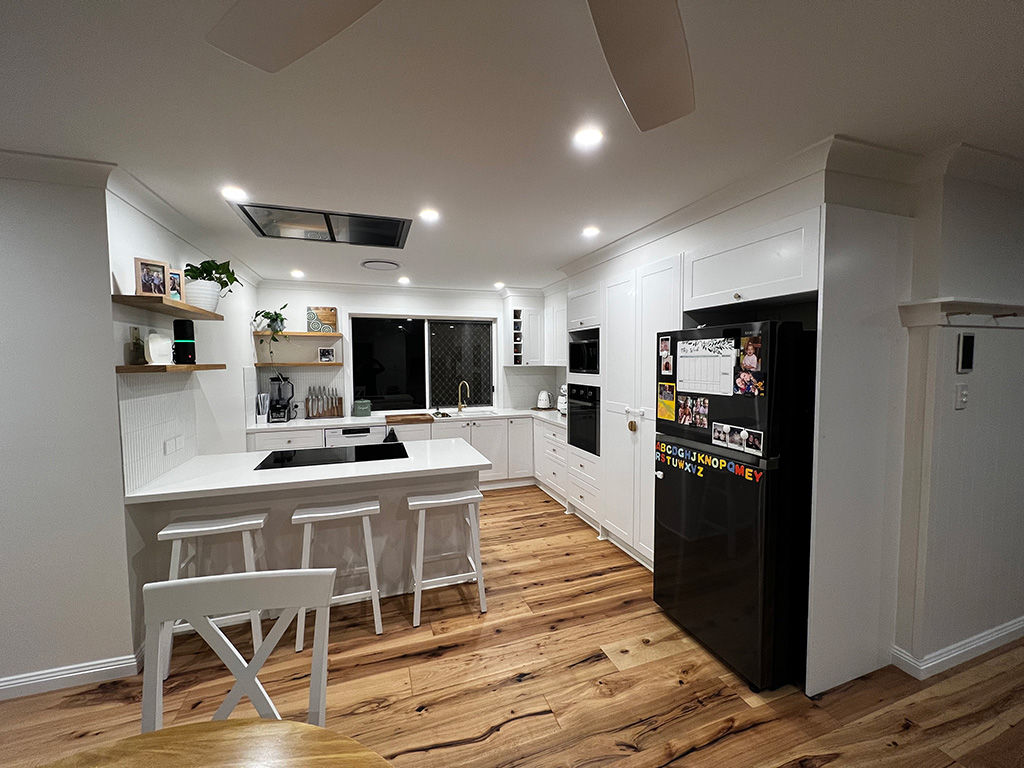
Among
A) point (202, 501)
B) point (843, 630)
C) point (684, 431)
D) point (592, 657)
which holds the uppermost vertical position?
point (684, 431)

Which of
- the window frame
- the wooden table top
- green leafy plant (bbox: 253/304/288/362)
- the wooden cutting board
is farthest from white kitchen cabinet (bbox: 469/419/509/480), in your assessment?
the wooden table top

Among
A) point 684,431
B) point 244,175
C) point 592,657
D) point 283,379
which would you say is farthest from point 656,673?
point 283,379

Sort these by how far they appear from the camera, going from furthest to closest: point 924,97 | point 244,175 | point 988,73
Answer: point 244,175 → point 924,97 → point 988,73

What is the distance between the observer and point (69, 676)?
1932 mm

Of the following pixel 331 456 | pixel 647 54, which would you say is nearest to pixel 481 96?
pixel 647 54

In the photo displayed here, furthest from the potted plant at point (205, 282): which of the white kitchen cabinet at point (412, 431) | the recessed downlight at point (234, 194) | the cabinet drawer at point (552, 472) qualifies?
the cabinet drawer at point (552, 472)

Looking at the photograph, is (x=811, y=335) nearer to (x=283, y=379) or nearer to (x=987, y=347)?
(x=987, y=347)

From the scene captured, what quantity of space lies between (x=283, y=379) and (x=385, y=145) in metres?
3.65

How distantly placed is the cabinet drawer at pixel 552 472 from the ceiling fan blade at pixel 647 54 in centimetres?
358

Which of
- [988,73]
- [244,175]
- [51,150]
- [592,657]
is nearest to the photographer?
[988,73]

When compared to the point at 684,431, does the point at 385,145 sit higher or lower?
higher

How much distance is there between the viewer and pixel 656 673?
79.4 inches

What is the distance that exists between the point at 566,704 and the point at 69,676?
88.3 inches

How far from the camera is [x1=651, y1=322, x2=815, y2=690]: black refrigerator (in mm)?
1793
